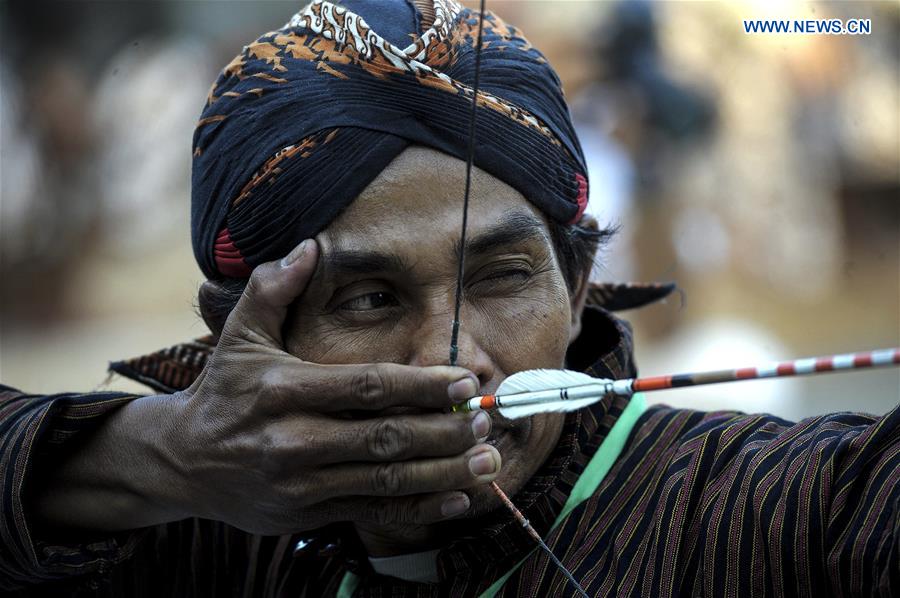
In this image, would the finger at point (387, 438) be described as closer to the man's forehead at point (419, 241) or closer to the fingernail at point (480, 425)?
the fingernail at point (480, 425)

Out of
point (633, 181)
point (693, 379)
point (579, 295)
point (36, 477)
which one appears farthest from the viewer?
point (633, 181)

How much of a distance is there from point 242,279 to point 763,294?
720 centimetres

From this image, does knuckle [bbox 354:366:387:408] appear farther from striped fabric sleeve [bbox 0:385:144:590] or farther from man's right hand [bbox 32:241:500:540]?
striped fabric sleeve [bbox 0:385:144:590]

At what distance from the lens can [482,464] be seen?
1795mm

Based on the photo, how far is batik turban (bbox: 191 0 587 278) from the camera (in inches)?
84.4

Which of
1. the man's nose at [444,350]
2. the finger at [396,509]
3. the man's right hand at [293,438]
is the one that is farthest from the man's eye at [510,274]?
the finger at [396,509]

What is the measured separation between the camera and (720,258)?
30.0ft

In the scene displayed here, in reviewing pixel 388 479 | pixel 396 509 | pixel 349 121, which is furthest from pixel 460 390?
pixel 349 121

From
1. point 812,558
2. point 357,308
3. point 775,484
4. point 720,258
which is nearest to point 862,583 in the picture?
point 812,558

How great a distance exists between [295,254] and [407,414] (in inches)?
17.5

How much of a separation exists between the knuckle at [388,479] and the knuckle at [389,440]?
0.08 feet

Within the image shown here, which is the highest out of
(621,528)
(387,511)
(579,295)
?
(579,295)

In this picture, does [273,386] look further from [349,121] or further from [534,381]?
[349,121]

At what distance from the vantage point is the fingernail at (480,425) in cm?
179
